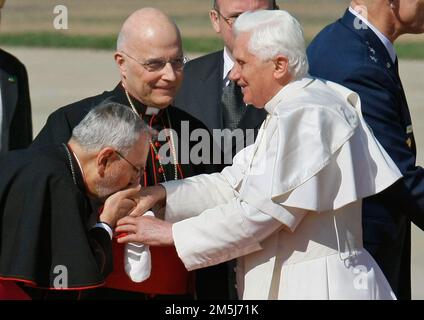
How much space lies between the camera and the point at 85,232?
4.78 meters

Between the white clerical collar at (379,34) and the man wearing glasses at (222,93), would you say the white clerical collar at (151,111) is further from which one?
the white clerical collar at (379,34)

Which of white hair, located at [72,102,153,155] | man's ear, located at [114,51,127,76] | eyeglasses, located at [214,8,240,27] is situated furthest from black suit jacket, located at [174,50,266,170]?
white hair, located at [72,102,153,155]

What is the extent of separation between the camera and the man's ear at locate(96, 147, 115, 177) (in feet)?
15.8

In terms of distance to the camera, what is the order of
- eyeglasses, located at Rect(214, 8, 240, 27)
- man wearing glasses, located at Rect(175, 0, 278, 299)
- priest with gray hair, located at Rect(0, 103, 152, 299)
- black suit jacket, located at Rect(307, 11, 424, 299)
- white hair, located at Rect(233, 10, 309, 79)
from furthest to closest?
eyeglasses, located at Rect(214, 8, 240, 27), man wearing glasses, located at Rect(175, 0, 278, 299), black suit jacket, located at Rect(307, 11, 424, 299), white hair, located at Rect(233, 10, 309, 79), priest with gray hair, located at Rect(0, 103, 152, 299)

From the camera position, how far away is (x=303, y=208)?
480 cm

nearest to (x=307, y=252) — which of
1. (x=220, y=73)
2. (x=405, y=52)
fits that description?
(x=220, y=73)

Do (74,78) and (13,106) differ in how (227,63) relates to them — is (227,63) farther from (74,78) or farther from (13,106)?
(74,78)

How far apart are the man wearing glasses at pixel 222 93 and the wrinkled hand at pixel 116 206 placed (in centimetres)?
94

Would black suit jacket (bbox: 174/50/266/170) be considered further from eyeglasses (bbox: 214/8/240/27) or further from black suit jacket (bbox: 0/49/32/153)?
black suit jacket (bbox: 0/49/32/153)

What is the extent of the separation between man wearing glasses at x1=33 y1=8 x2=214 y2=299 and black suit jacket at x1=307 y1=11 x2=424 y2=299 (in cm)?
63

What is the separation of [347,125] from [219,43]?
12.5 m

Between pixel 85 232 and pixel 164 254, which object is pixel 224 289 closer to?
pixel 164 254

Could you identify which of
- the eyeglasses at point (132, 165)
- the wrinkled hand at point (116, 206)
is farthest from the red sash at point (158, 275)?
the eyeglasses at point (132, 165)

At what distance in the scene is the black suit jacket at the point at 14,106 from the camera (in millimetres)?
6102
